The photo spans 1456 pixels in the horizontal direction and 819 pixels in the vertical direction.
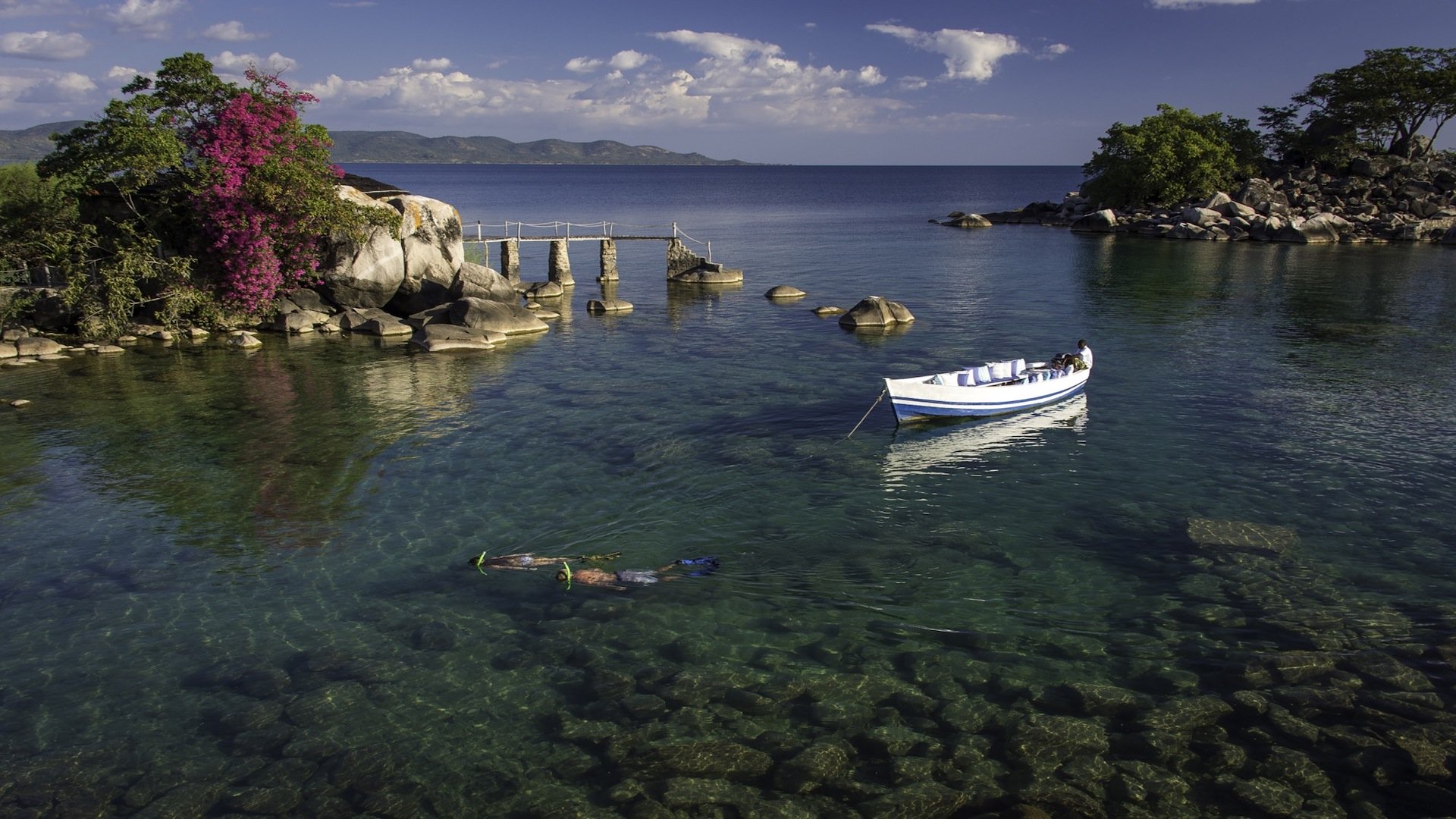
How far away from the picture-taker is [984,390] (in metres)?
26.8

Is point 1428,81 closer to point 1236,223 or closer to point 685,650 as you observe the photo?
point 1236,223

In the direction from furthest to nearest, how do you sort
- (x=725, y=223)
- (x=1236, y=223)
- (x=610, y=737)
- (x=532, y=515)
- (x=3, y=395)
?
1. (x=725, y=223)
2. (x=1236, y=223)
3. (x=3, y=395)
4. (x=532, y=515)
5. (x=610, y=737)

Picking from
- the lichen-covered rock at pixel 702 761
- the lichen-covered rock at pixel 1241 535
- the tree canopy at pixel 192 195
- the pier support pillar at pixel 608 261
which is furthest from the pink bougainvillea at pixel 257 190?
the lichen-covered rock at pixel 1241 535

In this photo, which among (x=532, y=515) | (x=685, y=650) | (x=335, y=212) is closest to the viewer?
(x=685, y=650)

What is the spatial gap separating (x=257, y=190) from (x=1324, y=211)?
9294cm

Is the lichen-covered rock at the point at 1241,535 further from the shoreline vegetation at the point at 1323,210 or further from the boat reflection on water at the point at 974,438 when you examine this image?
the shoreline vegetation at the point at 1323,210

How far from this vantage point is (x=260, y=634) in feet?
48.9

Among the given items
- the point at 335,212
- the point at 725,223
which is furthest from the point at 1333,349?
the point at 725,223

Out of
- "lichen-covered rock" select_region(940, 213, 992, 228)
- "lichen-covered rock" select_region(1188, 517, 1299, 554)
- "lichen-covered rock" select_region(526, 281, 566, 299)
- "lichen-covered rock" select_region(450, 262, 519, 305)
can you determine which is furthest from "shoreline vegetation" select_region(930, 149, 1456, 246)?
"lichen-covered rock" select_region(1188, 517, 1299, 554)

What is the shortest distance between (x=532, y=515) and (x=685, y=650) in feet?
21.5

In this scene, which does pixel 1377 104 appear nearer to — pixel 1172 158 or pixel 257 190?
pixel 1172 158

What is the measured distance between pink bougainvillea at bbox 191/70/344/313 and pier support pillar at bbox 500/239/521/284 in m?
13.8

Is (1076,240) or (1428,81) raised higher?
(1428,81)

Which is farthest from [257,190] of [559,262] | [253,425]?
[559,262]
